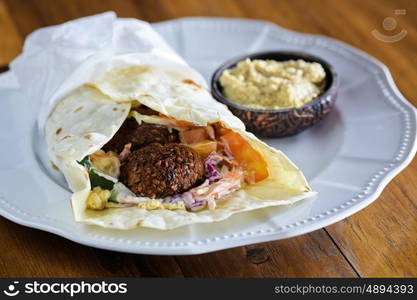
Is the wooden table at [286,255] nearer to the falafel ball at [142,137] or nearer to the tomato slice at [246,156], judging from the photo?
the tomato slice at [246,156]

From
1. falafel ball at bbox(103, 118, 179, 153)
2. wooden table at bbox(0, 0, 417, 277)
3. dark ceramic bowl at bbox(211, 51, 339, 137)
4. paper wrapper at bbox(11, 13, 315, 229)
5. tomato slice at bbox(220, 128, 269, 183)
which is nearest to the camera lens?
wooden table at bbox(0, 0, 417, 277)

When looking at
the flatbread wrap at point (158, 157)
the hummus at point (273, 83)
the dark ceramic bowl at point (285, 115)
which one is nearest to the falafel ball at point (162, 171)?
the flatbread wrap at point (158, 157)

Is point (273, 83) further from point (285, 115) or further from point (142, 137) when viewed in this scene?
point (142, 137)

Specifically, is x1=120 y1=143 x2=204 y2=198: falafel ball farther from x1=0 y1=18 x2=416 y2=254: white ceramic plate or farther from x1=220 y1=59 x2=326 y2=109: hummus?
x1=220 y1=59 x2=326 y2=109: hummus

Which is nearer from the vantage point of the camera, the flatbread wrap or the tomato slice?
the flatbread wrap

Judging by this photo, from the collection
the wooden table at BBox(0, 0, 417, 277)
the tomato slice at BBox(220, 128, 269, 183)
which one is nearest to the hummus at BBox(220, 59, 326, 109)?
the tomato slice at BBox(220, 128, 269, 183)

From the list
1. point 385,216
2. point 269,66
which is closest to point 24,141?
point 269,66

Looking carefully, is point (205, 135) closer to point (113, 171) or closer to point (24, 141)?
point (113, 171)
